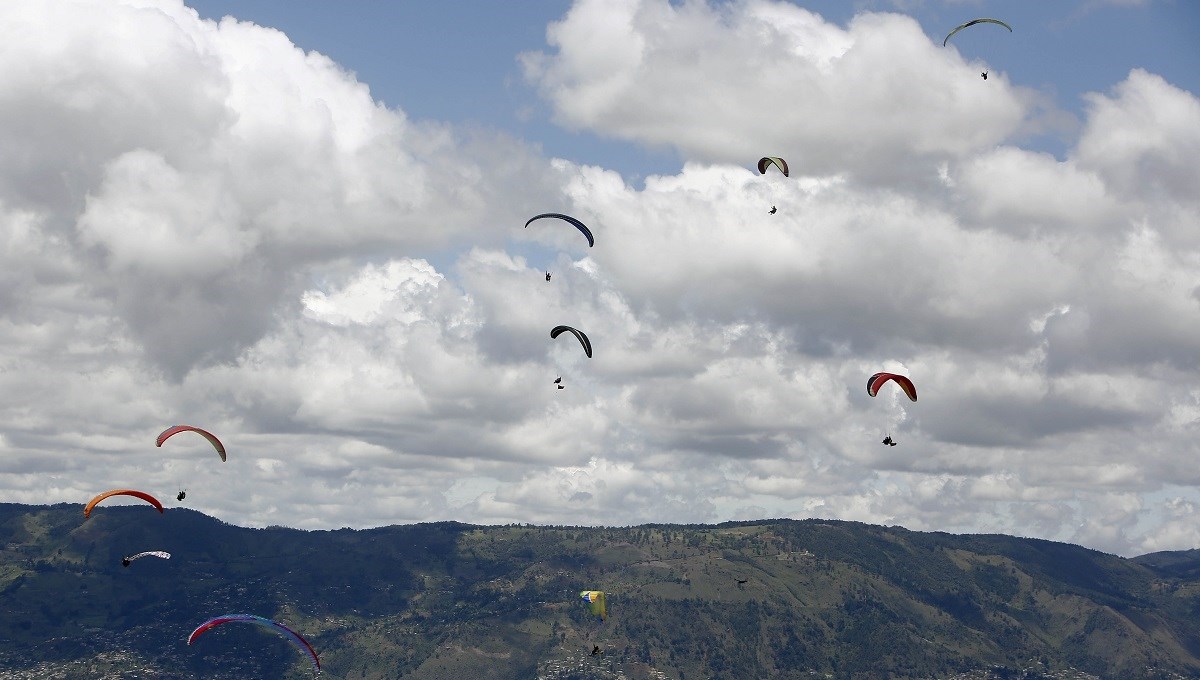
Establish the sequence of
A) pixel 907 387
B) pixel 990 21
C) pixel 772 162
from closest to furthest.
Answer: pixel 990 21
pixel 907 387
pixel 772 162

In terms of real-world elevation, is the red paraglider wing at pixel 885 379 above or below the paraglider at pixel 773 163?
below

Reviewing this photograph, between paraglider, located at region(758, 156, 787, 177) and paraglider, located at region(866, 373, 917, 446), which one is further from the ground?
paraglider, located at region(758, 156, 787, 177)

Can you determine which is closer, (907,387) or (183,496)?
(183,496)

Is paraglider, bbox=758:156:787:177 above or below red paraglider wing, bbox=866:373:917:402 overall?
above

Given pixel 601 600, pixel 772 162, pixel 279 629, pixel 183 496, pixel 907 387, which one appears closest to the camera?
pixel 183 496

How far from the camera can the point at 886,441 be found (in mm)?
134375

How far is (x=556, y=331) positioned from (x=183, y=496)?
1856 inches

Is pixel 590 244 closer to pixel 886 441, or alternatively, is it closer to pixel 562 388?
pixel 562 388

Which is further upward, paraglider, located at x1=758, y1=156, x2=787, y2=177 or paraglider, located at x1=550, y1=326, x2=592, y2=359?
paraglider, located at x1=758, y1=156, x2=787, y2=177

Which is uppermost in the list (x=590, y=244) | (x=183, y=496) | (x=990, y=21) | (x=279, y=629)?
(x=990, y=21)

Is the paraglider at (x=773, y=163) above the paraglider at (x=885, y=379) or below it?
above

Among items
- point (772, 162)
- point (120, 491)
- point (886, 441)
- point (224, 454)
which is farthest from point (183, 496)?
point (772, 162)

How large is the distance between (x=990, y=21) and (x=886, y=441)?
44.7 meters

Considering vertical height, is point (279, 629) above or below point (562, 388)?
below
